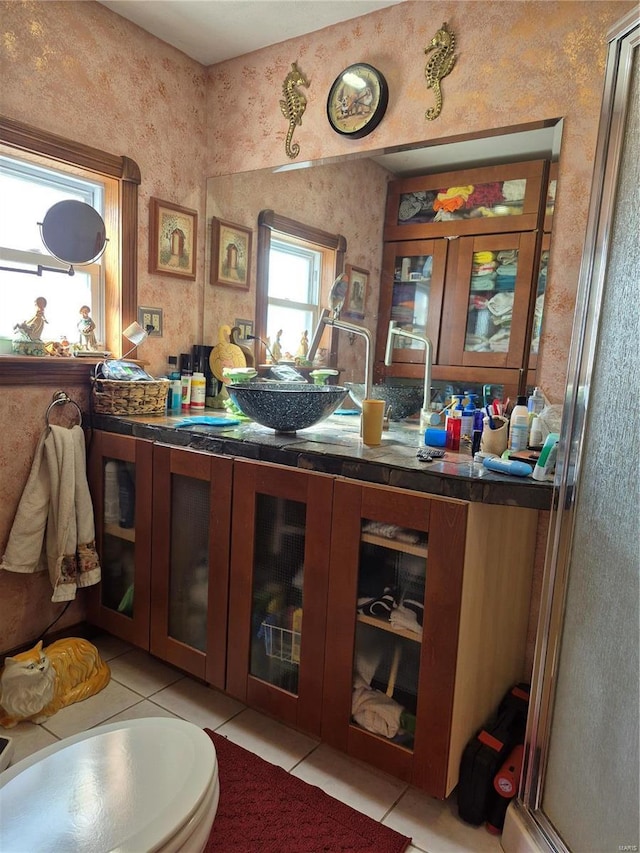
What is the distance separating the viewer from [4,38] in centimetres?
170

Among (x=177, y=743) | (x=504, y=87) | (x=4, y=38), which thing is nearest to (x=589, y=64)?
(x=504, y=87)

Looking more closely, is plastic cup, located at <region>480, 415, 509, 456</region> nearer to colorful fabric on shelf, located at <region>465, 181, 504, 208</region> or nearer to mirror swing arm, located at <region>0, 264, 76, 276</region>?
colorful fabric on shelf, located at <region>465, 181, 504, 208</region>

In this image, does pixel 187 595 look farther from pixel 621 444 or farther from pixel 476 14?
pixel 476 14

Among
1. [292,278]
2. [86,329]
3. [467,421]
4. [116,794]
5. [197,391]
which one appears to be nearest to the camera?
[116,794]

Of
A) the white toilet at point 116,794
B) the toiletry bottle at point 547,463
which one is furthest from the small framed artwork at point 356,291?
the white toilet at point 116,794

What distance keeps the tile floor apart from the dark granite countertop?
2.87 feet

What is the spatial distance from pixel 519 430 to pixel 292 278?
3.78ft

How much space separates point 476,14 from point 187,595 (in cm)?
208

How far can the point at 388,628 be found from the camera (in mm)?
1395

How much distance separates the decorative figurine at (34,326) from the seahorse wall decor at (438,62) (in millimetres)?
1459

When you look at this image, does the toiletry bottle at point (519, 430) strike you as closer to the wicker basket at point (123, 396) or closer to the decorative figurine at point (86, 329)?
Result: the wicker basket at point (123, 396)

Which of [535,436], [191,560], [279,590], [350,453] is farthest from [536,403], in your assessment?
[191,560]

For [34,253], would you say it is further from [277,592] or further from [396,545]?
[396,545]

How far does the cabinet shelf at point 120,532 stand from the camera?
1.97 meters
